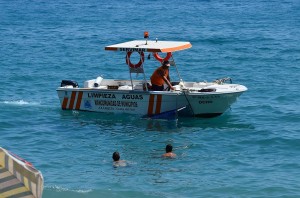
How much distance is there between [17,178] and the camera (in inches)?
421

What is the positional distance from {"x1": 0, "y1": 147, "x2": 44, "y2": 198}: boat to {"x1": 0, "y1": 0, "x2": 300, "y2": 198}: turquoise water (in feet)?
22.3

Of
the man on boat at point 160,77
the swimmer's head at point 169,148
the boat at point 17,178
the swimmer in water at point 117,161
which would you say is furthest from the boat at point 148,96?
the boat at point 17,178

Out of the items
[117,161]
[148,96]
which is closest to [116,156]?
[117,161]

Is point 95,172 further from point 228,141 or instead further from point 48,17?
point 48,17

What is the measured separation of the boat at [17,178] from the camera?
10.6 metres

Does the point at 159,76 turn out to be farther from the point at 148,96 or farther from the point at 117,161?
the point at 117,161

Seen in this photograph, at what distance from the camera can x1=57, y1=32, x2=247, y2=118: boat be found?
2345cm

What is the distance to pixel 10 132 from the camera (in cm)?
2353

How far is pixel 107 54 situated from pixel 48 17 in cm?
1912

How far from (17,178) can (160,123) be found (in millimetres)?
13303

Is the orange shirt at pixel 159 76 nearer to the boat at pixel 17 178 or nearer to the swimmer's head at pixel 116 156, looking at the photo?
the swimmer's head at pixel 116 156

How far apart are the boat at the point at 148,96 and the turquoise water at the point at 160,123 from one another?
0.34m

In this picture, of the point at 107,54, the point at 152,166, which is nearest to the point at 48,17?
the point at 107,54

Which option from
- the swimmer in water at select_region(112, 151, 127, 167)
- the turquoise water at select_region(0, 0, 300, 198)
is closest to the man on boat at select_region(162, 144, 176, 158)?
the turquoise water at select_region(0, 0, 300, 198)
